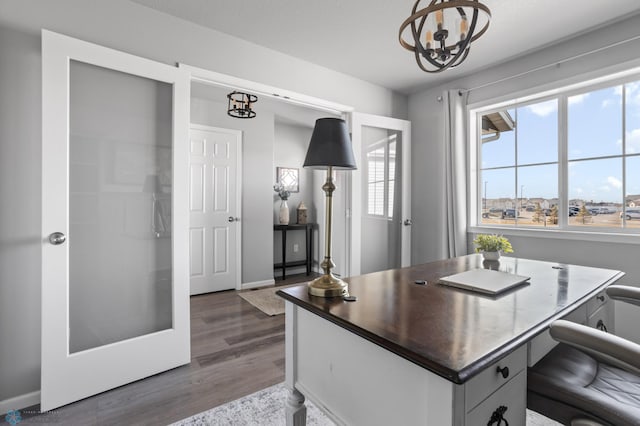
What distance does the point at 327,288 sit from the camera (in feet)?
3.94

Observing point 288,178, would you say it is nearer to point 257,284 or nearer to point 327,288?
point 257,284

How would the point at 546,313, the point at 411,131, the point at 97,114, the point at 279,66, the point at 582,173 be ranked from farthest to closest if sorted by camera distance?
1. the point at 411,131
2. the point at 279,66
3. the point at 582,173
4. the point at 97,114
5. the point at 546,313

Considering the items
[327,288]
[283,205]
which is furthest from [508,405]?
[283,205]

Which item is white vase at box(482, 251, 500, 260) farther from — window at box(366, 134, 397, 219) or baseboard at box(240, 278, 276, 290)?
baseboard at box(240, 278, 276, 290)

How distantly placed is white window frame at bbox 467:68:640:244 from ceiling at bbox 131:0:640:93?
0.41 m

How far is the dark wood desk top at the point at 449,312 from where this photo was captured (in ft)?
2.49

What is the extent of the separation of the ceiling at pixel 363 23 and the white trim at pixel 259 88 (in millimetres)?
348

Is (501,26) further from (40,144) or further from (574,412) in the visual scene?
(40,144)

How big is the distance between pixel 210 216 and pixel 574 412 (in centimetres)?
388

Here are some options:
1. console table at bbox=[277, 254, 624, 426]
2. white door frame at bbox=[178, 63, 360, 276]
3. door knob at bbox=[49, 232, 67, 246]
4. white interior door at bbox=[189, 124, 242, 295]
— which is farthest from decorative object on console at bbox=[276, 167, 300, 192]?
console table at bbox=[277, 254, 624, 426]

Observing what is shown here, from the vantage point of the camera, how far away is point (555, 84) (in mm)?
2645

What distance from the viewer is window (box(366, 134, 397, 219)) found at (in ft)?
11.5

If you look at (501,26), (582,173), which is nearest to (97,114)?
(501,26)

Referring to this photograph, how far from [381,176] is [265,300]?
1995mm
